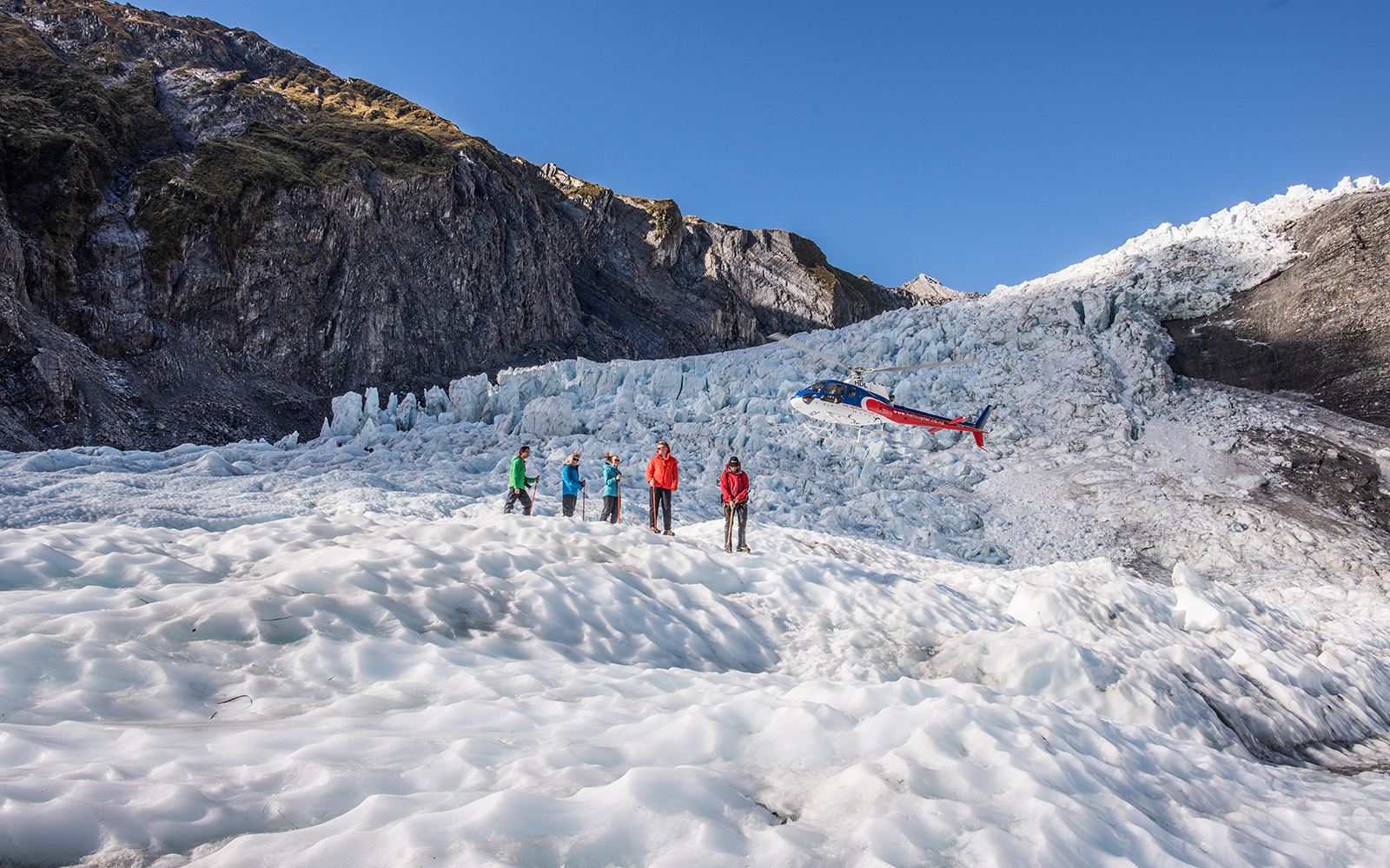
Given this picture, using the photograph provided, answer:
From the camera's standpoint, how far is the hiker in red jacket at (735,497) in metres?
9.12

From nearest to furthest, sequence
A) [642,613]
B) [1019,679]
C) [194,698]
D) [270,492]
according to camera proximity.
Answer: [194,698] → [1019,679] → [642,613] → [270,492]

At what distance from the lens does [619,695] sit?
406 cm

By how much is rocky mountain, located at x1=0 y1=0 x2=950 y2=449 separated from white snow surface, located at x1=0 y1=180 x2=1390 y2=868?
18711 mm

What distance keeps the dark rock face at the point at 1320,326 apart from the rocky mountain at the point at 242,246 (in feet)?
123

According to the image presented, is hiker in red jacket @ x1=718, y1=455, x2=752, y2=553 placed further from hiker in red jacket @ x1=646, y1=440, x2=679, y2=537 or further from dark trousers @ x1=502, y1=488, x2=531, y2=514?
dark trousers @ x1=502, y1=488, x2=531, y2=514

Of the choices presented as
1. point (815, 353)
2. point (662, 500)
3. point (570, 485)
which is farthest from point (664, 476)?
point (815, 353)

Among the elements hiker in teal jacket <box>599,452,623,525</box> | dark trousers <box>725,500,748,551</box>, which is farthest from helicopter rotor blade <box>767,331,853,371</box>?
dark trousers <box>725,500,748,551</box>

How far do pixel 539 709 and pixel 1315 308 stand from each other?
30.0 m

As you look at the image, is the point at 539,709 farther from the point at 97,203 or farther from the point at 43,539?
the point at 97,203

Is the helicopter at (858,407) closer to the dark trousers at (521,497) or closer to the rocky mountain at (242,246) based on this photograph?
the dark trousers at (521,497)

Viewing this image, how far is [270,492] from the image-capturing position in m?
13.4

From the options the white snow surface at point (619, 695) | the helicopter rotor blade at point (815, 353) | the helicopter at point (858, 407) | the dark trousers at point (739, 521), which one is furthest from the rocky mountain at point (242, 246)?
the helicopter at point (858, 407)

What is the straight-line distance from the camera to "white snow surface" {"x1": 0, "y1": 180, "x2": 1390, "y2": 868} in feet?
7.45

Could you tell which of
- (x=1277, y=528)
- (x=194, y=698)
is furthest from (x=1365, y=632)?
(x=194, y=698)
